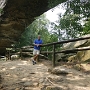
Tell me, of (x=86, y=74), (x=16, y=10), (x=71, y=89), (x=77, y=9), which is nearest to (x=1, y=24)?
(x=16, y=10)

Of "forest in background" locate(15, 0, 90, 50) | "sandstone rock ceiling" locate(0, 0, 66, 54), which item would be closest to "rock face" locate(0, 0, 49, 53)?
"sandstone rock ceiling" locate(0, 0, 66, 54)

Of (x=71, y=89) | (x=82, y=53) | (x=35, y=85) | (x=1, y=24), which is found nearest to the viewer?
(x=71, y=89)

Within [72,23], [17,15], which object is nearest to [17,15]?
[17,15]

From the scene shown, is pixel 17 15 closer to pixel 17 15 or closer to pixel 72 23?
pixel 17 15

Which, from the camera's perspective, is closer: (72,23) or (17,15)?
(17,15)

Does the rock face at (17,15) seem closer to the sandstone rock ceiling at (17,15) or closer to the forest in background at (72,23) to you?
the sandstone rock ceiling at (17,15)

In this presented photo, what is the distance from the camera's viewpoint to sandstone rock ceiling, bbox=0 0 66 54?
43.2 feet

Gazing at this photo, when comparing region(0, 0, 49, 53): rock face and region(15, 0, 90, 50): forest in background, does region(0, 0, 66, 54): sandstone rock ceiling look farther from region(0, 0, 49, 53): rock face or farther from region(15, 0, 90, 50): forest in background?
region(15, 0, 90, 50): forest in background

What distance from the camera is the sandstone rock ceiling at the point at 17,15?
13.2 m

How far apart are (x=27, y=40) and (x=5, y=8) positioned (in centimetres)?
1490

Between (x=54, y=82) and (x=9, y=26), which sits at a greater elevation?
(x=9, y=26)

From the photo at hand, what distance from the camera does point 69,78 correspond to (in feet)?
19.6

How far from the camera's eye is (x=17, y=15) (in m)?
14.5

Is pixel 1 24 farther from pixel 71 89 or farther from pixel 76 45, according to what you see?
pixel 71 89
